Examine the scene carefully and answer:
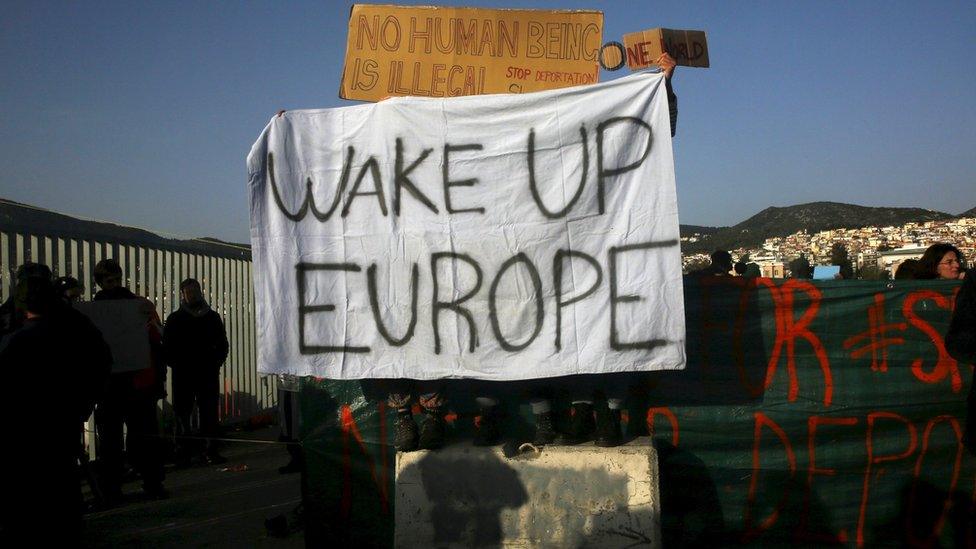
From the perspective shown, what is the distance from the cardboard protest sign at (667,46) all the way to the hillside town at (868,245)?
2208 mm

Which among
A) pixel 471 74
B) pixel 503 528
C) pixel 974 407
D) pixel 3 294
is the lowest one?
pixel 503 528

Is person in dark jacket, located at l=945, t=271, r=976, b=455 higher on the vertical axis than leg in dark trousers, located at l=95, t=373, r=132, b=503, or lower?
Result: higher

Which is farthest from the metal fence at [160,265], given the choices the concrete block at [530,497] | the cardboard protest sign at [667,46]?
the cardboard protest sign at [667,46]

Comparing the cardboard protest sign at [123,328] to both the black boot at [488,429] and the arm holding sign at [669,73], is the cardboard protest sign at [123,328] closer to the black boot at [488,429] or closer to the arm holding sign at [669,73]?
the black boot at [488,429]

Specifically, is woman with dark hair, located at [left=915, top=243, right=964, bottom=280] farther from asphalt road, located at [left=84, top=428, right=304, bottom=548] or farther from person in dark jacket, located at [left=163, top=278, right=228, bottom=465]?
person in dark jacket, located at [left=163, top=278, right=228, bottom=465]

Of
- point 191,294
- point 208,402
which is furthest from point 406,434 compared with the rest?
point 208,402

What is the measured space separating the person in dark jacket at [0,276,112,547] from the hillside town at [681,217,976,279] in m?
4.54

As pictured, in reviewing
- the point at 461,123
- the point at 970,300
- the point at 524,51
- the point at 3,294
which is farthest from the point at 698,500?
the point at 3,294

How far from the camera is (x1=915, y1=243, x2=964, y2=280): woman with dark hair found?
17.9 ft

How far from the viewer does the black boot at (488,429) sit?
4723mm

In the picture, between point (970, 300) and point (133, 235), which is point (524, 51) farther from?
point (133, 235)

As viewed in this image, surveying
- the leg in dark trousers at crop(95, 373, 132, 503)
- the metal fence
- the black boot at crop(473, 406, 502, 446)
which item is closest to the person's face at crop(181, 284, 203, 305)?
the metal fence

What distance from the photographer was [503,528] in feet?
14.9

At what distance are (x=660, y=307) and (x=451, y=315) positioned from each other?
3.70 ft
